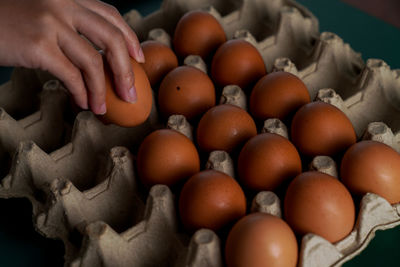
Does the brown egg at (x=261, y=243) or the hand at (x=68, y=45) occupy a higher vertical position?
the hand at (x=68, y=45)

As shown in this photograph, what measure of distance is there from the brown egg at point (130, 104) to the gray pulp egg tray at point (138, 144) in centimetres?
6

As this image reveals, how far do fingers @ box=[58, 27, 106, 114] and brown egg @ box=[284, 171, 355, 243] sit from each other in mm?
403

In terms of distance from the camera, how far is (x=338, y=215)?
3.02ft

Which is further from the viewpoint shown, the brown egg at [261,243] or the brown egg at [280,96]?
the brown egg at [280,96]

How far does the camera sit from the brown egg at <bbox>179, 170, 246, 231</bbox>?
3.07 feet

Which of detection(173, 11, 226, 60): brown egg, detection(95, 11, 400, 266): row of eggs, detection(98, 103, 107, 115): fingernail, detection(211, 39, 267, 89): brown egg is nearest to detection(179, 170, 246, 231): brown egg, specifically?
detection(95, 11, 400, 266): row of eggs

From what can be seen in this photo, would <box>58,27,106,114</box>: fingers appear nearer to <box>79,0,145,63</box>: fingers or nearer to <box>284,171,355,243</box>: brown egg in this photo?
<box>79,0,145,63</box>: fingers

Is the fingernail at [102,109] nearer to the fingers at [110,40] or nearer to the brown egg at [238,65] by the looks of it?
the fingers at [110,40]

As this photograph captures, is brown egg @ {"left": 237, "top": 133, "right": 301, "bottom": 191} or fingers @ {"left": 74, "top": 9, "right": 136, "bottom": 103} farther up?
fingers @ {"left": 74, "top": 9, "right": 136, "bottom": 103}

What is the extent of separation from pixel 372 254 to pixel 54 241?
0.63m

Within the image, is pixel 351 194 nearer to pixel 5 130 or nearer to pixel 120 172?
pixel 120 172

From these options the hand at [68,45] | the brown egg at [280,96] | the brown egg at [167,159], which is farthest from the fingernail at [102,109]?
the brown egg at [280,96]

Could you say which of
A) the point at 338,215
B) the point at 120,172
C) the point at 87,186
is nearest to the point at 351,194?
the point at 338,215

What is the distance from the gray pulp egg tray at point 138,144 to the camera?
0.96 meters
